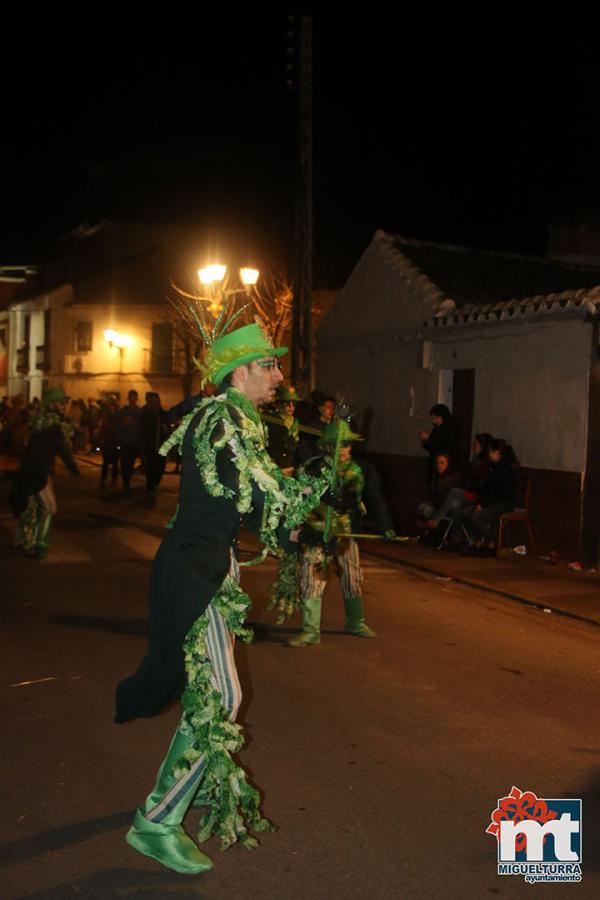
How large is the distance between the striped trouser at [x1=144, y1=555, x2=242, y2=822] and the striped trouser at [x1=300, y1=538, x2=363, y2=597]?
3.87m

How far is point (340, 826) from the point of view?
4.75 m

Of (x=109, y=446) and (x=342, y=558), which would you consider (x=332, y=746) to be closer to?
(x=342, y=558)

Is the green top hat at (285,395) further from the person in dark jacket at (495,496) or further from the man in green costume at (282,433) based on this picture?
the person in dark jacket at (495,496)

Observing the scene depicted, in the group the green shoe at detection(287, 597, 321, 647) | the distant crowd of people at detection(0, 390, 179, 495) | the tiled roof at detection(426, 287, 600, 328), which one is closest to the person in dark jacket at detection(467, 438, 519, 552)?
the tiled roof at detection(426, 287, 600, 328)

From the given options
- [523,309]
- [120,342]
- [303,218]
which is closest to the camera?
[523,309]

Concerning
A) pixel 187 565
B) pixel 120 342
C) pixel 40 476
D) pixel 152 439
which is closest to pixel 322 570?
pixel 187 565

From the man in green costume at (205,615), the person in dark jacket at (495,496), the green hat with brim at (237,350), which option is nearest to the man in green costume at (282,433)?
the person in dark jacket at (495,496)

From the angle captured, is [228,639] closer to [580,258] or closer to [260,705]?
[260,705]

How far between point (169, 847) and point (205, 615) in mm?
925

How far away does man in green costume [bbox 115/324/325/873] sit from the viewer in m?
4.26

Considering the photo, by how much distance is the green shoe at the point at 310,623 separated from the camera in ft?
27.5

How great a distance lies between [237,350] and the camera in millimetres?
4461

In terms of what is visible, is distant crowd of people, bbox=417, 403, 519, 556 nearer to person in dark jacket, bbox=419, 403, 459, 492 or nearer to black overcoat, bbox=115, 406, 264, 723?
person in dark jacket, bbox=419, 403, 459, 492

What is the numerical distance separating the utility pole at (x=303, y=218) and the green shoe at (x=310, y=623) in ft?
31.5
